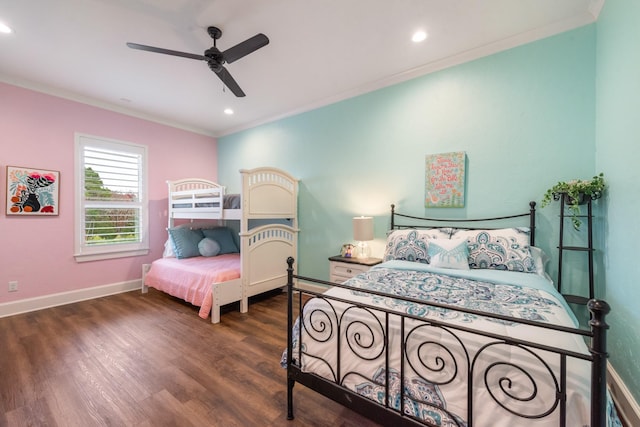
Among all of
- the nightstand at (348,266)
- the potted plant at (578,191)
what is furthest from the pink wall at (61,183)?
the potted plant at (578,191)

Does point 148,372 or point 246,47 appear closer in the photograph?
point 148,372

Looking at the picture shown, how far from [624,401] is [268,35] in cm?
370

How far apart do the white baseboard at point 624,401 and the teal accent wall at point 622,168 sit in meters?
0.05

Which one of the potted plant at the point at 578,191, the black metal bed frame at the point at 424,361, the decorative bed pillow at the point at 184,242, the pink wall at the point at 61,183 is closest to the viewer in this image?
the black metal bed frame at the point at 424,361

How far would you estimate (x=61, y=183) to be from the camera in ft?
10.9

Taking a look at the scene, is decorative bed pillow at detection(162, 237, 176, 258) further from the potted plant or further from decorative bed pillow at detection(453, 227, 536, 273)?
the potted plant

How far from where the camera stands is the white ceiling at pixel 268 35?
6.64ft

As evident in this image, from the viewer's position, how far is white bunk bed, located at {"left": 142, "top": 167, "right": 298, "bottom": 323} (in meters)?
3.06

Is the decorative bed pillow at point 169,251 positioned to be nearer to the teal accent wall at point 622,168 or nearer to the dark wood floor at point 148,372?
the dark wood floor at point 148,372

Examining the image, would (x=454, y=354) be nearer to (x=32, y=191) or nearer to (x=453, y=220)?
(x=453, y=220)

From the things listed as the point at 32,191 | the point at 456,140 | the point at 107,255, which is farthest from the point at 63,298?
the point at 456,140

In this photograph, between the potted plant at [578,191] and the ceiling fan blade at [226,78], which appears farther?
the ceiling fan blade at [226,78]

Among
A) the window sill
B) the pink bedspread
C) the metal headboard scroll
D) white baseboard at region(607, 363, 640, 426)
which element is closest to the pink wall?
the window sill

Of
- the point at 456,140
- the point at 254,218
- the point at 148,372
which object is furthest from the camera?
the point at 254,218
